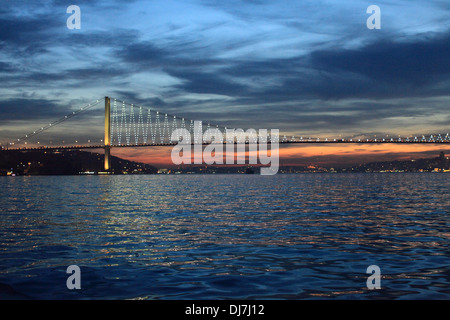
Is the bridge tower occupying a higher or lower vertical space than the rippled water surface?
higher

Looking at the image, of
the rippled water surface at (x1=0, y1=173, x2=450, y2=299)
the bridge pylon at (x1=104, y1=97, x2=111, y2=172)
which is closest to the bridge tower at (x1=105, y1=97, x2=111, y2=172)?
the bridge pylon at (x1=104, y1=97, x2=111, y2=172)

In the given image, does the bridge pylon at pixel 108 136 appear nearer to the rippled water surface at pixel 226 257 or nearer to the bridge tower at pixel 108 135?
the bridge tower at pixel 108 135

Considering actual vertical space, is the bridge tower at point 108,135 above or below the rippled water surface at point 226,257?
above

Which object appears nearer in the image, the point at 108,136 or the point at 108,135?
the point at 108,136

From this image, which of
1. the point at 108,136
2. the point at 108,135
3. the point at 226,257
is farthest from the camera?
the point at 108,135

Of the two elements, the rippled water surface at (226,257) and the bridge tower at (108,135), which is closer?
the rippled water surface at (226,257)

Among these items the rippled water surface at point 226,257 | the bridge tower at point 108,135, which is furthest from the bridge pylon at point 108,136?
the rippled water surface at point 226,257

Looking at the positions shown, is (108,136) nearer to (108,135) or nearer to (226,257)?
(108,135)

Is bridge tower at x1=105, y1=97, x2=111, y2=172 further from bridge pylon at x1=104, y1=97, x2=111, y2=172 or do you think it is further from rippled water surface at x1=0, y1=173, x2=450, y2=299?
rippled water surface at x1=0, y1=173, x2=450, y2=299

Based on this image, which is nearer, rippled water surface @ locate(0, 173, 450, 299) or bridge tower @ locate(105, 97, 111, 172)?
rippled water surface @ locate(0, 173, 450, 299)


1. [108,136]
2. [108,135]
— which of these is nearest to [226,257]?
[108,136]
